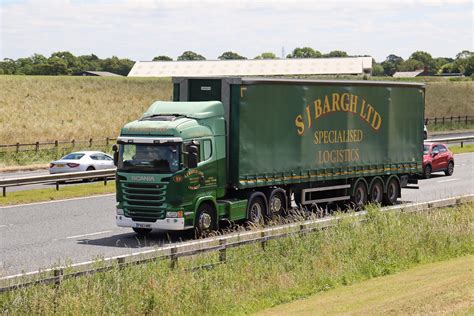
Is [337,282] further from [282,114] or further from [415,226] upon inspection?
[282,114]

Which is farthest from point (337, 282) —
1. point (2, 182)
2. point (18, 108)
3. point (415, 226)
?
point (18, 108)

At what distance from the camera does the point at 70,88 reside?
286 feet

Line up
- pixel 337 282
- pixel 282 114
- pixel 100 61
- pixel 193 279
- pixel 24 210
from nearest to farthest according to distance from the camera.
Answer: pixel 193 279 < pixel 337 282 < pixel 282 114 < pixel 24 210 < pixel 100 61

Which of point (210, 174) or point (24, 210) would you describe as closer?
point (210, 174)

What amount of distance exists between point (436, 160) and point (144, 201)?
2076cm

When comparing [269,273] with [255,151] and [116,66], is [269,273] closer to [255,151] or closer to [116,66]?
[255,151]

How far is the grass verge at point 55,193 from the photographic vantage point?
31125 millimetres

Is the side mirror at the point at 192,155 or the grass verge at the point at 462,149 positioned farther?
the grass verge at the point at 462,149

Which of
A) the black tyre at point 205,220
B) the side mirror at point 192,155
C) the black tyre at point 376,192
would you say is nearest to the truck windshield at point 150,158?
the side mirror at point 192,155

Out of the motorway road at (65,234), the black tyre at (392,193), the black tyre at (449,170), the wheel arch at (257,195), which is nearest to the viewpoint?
the motorway road at (65,234)

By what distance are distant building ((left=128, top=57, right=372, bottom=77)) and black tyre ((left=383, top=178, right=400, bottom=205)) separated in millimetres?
83672

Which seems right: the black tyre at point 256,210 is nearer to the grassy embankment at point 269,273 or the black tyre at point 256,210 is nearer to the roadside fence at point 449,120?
the grassy embankment at point 269,273

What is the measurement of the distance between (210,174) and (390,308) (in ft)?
30.3

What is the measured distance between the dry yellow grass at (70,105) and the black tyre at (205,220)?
40.8m
